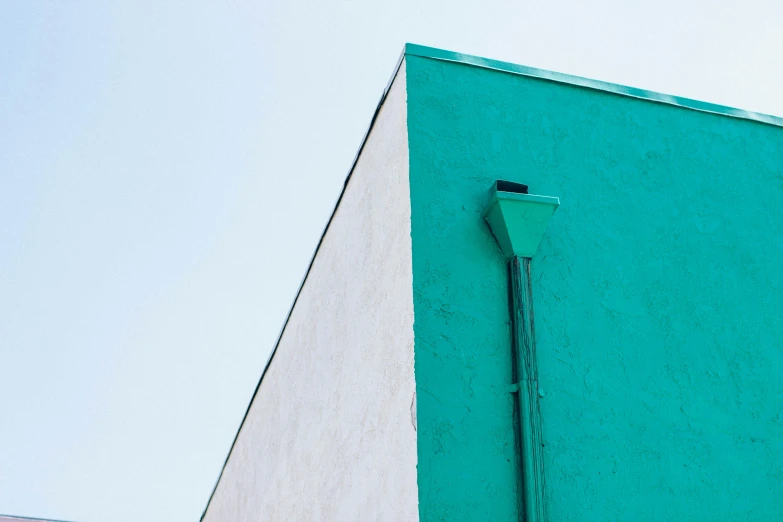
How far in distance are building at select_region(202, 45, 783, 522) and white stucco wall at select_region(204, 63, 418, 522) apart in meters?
0.02

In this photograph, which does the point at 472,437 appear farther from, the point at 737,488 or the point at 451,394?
the point at 737,488

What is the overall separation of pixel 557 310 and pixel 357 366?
1.33m

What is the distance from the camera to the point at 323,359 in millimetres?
6301

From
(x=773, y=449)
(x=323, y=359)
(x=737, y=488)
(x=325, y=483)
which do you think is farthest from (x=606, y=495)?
(x=323, y=359)

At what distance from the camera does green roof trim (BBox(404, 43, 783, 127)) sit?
200 inches

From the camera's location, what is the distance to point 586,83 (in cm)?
532

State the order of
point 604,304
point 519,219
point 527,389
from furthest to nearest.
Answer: point 604,304, point 519,219, point 527,389

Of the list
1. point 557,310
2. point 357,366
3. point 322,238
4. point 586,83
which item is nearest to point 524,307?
point 557,310

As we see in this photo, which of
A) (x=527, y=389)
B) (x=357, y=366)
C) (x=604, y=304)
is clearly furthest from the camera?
(x=357, y=366)

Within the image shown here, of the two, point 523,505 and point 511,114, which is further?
point 511,114

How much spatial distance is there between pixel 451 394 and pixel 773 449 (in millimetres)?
1859

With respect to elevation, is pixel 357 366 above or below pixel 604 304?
below

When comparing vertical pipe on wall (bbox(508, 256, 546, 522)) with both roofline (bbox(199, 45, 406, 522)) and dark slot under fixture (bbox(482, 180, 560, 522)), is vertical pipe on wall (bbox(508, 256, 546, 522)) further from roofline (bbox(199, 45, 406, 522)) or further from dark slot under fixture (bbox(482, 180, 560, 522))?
roofline (bbox(199, 45, 406, 522))

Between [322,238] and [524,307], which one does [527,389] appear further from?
[322,238]
